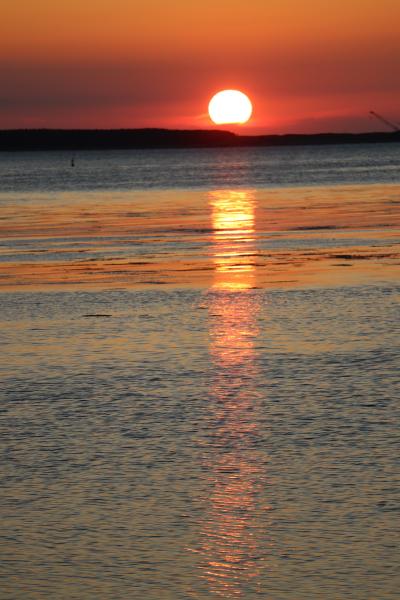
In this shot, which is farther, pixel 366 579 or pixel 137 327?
pixel 137 327

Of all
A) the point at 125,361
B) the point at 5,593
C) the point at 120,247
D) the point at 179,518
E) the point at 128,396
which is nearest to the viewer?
the point at 5,593

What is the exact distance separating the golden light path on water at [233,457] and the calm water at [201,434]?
2 centimetres

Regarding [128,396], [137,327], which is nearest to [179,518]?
[128,396]

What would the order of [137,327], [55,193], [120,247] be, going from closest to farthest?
[137,327]
[120,247]
[55,193]

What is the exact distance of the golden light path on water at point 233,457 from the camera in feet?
29.4

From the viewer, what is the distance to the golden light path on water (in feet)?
29.4

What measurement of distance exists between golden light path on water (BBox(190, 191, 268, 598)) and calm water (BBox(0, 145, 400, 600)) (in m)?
0.02

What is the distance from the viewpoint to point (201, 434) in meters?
12.9

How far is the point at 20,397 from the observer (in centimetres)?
1505

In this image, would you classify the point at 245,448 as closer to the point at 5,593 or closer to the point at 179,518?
the point at 179,518

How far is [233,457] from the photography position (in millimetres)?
11953

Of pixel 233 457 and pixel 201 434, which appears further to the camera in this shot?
pixel 201 434

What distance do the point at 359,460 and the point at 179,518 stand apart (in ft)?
7.49

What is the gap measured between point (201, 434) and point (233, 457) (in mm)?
1005
